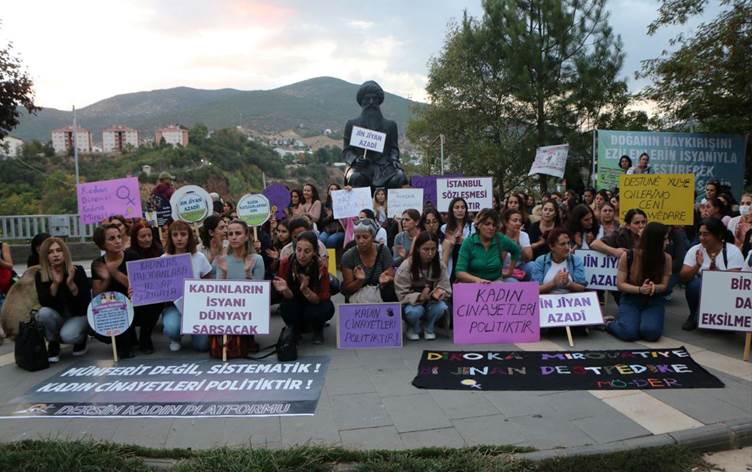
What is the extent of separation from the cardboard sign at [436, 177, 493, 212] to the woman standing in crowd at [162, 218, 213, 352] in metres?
4.27

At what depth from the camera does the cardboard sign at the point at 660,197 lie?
283 inches

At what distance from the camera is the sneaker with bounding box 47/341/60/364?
5125mm

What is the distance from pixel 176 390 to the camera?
4.32 metres

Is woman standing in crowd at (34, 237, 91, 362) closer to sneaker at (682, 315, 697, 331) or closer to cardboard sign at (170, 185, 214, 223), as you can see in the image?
cardboard sign at (170, 185, 214, 223)

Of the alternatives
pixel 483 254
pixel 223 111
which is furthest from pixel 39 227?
pixel 223 111

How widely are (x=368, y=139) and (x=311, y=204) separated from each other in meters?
3.04

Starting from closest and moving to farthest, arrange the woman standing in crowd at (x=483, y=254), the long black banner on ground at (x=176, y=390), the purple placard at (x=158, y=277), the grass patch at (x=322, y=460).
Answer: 1. the grass patch at (x=322, y=460)
2. the long black banner on ground at (x=176, y=390)
3. the purple placard at (x=158, y=277)
4. the woman standing in crowd at (x=483, y=254)

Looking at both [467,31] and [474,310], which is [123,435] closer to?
[474,310]

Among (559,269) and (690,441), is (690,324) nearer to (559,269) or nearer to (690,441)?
(559,269)

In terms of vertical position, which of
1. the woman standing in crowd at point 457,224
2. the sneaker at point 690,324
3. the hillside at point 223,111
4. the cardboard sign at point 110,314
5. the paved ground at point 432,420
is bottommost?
the paved ground at point 432,420

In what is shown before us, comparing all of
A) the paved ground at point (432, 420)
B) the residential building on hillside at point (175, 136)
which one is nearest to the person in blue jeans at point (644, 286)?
the paved ground at point (432, 420)

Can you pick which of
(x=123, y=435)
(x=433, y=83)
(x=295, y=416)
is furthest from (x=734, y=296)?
(x=433, y=83)

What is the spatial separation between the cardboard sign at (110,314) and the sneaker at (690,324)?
580cm

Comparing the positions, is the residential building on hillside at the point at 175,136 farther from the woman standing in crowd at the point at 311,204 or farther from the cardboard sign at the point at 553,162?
the woman standing in crowd at the point at 311,204
